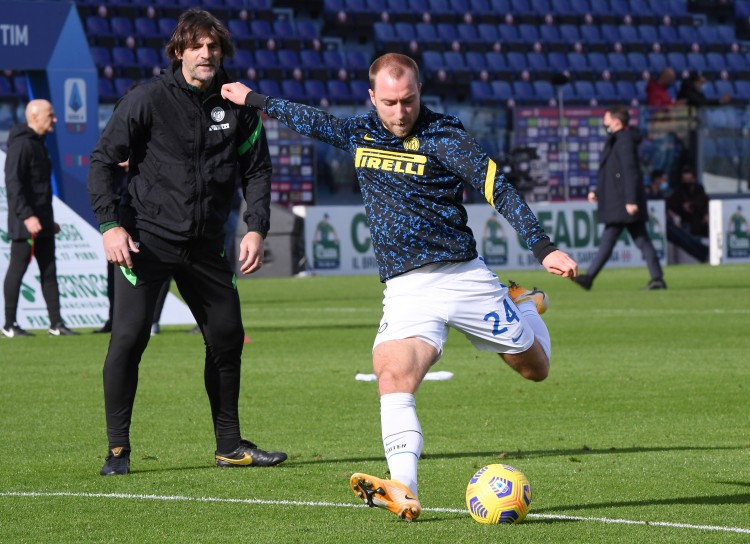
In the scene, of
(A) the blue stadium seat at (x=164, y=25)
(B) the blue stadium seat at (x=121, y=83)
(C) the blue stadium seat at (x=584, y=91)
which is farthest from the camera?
(C) the blue stadium seat at (x=584, y=91)

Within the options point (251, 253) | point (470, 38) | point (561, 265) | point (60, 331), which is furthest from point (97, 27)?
point (561, 265)

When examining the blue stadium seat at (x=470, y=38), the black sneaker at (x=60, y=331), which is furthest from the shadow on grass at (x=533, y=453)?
the blue stadium seat at (x=470, y=38)

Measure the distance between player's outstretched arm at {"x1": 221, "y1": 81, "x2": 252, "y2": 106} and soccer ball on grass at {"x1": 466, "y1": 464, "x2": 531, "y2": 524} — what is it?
205 centimetres

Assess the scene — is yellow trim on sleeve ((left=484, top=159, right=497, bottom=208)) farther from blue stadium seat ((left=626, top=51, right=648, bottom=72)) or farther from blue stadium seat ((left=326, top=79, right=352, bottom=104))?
blue stadium seat ((left=626, top=51, right=648, bottom=72))

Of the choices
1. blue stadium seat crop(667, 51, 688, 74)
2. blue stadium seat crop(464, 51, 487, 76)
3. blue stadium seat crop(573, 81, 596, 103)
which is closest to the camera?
blue stadium seat crop(464, 51, 487, 76)

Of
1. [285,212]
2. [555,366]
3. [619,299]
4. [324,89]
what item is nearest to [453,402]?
[555,366]

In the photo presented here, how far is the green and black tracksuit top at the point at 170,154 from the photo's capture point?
6.66m

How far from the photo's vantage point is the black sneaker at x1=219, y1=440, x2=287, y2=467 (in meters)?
6.90

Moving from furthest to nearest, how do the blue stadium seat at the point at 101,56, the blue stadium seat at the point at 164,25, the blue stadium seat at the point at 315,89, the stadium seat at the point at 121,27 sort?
the blue stadium seat at the point at 315,89 → the blue stadium seat at the point at 164,25 → the stadium seat at the point at 121,27 → the blue stadium seat at the point at 101,56

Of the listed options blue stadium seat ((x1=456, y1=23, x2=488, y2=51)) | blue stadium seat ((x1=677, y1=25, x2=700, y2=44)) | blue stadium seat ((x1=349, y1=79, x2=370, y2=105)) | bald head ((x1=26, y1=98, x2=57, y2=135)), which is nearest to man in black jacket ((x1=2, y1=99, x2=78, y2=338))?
bald head ((x1=26, y1=98, x2=57, y2=135))

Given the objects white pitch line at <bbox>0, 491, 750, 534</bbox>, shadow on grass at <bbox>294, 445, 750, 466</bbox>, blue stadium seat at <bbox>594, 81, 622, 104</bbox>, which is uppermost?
blue stadium seat at <bbox>594, 81, 622, 104</bbox>

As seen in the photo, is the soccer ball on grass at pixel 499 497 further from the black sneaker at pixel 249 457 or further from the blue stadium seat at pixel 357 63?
the blue stadium seat at pixel 357 63

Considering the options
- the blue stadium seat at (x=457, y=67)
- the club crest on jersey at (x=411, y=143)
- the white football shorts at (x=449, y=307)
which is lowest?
the white football shorts at (x=449, y=307)

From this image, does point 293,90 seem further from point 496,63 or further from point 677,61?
point 677,61
